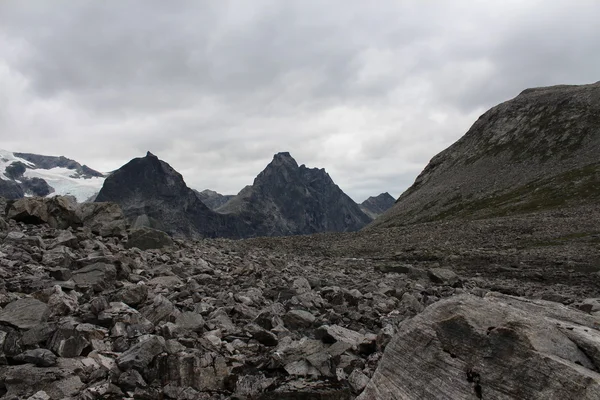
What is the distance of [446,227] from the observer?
203ft

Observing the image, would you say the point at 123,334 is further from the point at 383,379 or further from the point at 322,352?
the point at 383,379

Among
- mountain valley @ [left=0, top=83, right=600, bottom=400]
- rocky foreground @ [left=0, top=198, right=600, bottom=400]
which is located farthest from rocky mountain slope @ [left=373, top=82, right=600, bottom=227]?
rocky foreground @ [left=0, top=198, right=600, bottom=400]

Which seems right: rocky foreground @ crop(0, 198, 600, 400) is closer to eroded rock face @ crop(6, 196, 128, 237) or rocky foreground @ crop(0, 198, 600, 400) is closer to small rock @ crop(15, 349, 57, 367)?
small rock @ crop(15, 349, 57, 367)

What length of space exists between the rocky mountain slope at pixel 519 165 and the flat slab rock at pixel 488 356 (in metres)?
80.4

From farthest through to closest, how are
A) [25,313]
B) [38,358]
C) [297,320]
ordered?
[297,320] → [25,313] → [38,358]

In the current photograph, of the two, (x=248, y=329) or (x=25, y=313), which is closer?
(x=25, y=313)

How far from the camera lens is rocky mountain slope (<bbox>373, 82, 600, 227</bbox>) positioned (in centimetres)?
9094

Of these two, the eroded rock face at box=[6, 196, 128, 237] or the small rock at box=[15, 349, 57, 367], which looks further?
the eroded rock face at box=[6, 196, 128, 237]

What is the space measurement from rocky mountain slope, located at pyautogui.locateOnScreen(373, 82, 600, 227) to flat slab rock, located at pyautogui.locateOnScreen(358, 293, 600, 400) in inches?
3164

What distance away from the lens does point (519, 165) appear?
119 m

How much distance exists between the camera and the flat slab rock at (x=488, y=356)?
657cm

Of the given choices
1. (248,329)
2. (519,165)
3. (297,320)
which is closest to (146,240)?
(297,320)

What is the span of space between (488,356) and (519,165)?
419 feet

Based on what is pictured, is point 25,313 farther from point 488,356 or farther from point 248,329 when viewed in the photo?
point 488,356
